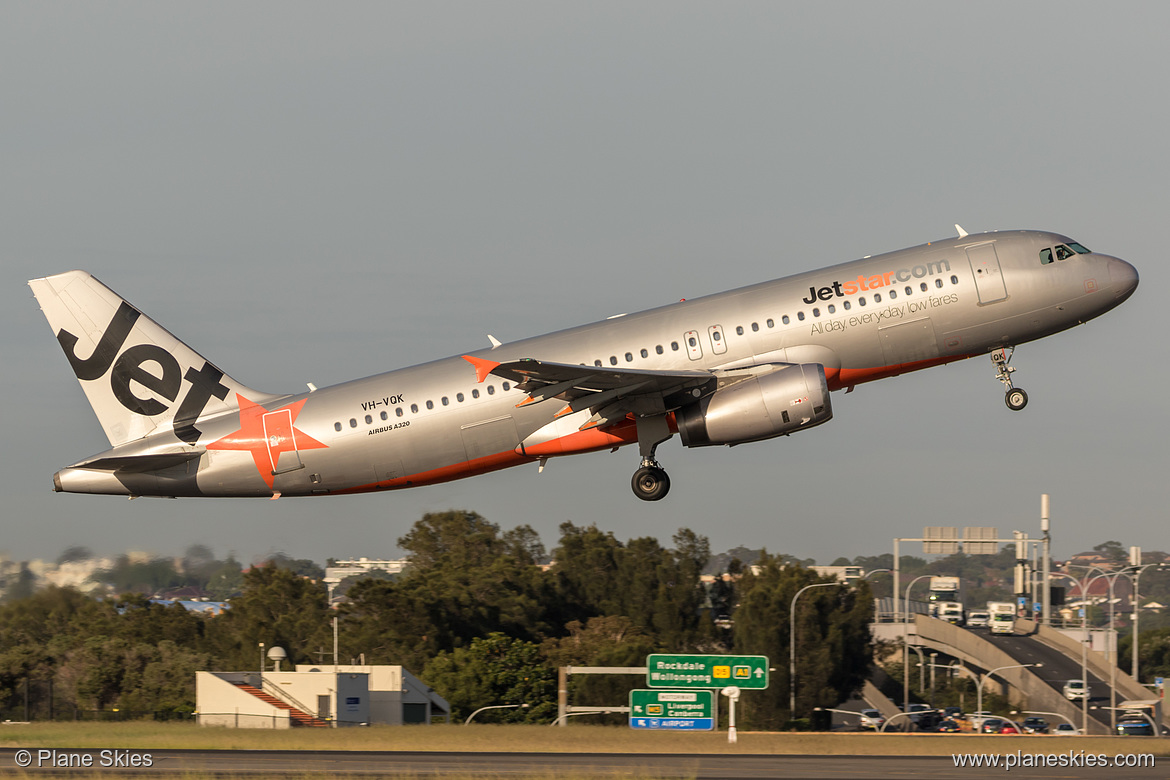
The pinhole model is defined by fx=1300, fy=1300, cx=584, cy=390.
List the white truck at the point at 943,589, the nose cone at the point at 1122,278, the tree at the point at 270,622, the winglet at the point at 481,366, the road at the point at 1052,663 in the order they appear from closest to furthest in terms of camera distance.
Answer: the winglet at the point at 481,366, the nose cone at the point at 1122,278, the tree at the point at 270,622, the road at the point at 1052,663, the white truck at the point at 943,589

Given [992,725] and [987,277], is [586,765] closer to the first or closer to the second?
[987,277]

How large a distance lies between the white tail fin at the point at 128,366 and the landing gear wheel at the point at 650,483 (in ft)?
37.7

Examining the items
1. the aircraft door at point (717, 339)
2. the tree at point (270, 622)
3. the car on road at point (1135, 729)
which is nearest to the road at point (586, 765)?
the aircraft door at point (717, 339)

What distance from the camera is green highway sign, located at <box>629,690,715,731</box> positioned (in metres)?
49.6

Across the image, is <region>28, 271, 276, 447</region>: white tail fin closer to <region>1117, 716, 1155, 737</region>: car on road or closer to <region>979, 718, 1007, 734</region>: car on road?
<region>979, 718, 1007, 734</region>: car on road

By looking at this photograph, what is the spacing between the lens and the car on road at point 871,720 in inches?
3685

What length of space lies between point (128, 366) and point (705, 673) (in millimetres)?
25567

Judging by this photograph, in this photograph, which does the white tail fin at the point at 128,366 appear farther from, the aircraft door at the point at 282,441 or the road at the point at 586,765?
the road at the point at 586,765

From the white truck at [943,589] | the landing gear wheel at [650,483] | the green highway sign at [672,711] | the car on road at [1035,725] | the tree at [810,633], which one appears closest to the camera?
the landing gear wheel at [650,483]

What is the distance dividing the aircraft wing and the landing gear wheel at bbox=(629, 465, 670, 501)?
1.69 m

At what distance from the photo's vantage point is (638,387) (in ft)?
112

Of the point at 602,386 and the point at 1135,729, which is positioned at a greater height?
the point at 602,386

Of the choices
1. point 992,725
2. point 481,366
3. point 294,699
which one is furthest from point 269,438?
point 992,725

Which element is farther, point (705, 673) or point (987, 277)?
point (705, 673)
